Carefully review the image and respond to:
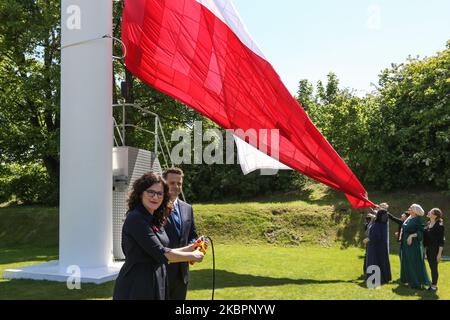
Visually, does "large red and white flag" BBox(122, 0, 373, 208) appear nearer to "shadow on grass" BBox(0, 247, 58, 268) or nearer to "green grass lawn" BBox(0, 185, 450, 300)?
"green grass lawn" BBox(0, 185, 450, 300)

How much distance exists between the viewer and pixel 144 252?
3908 mm

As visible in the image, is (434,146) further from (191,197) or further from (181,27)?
(181,27)

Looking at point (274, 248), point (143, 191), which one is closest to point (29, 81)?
point (274, 248)

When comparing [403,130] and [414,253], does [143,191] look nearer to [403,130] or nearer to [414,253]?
[414,253]

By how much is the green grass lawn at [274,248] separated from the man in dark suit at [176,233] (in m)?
3.41

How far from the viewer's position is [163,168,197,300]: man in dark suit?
4.98 m

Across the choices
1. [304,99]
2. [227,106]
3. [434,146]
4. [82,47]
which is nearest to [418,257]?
[227,106]

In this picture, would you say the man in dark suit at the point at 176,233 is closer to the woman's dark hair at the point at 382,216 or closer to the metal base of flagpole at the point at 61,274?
the metal base of flagpole at the point at 61,274

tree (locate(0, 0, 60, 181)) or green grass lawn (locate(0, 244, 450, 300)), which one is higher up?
tree (locate(0, 0, 60, 181))

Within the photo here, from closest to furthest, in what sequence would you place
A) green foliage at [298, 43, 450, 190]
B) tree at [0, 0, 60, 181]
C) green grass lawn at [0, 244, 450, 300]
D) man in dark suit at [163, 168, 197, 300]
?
1. man in dark suit at [163, 168, 197, 300]
2. green grass lawn at [0, 244, 450, 300]
3. tree at [0, 0, 60, 181]
4. green foliage at [298, 43, 450, 190]

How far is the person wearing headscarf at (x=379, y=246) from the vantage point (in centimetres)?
1105

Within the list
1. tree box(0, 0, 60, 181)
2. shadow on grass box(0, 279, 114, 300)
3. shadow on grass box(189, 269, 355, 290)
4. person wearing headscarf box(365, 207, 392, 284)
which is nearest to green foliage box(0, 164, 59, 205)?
tree box(0, 0, 60, 181)

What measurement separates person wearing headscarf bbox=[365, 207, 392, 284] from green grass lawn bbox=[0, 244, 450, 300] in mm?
396

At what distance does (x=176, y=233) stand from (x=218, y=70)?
245 inches
